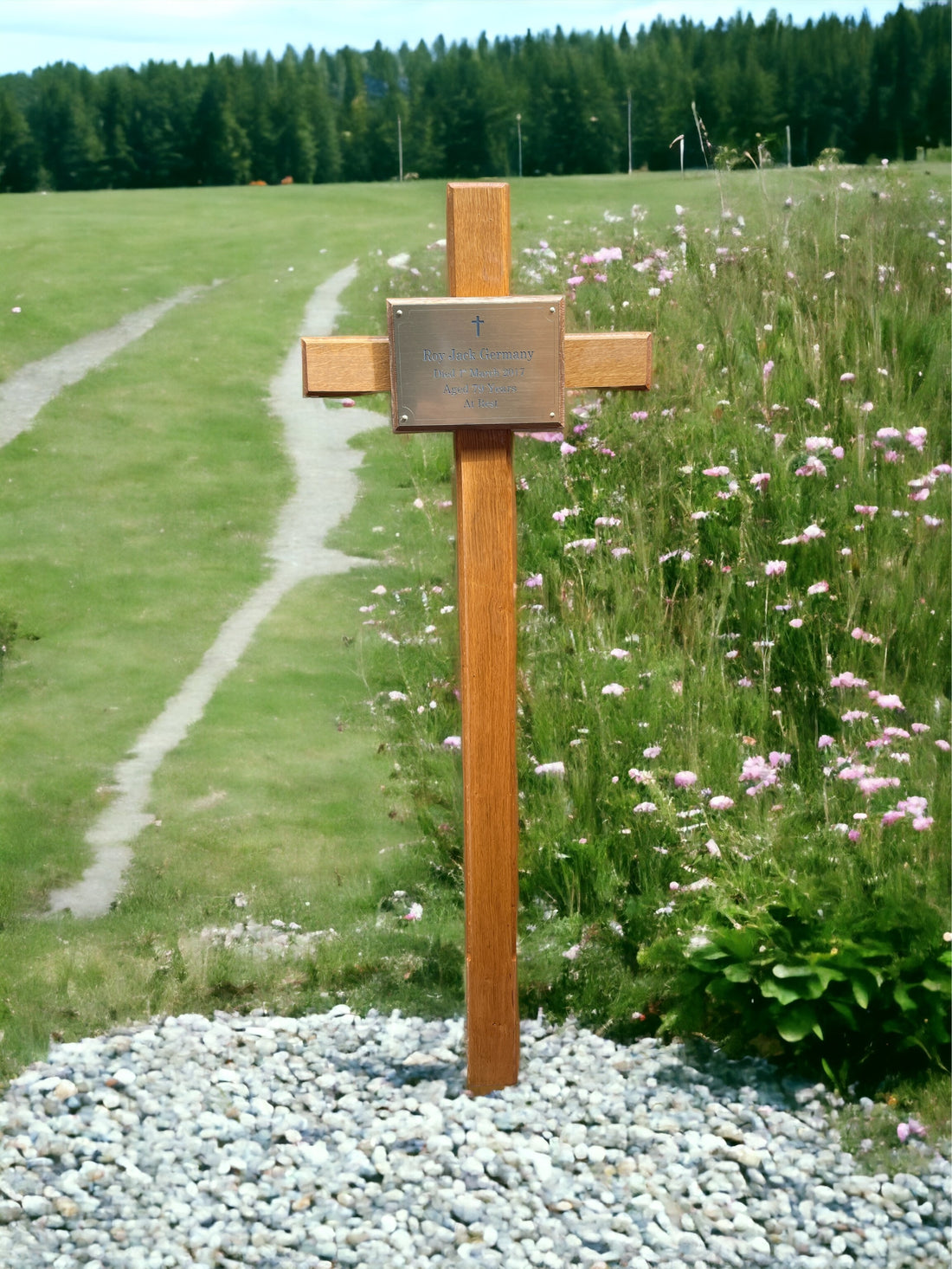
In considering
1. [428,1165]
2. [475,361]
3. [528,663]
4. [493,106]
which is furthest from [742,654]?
[493,106]

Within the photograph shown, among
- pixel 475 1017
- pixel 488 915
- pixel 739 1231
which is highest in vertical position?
pixel 488 915

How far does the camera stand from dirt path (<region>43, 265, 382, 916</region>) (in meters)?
5.46

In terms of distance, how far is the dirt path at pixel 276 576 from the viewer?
5.46 meters

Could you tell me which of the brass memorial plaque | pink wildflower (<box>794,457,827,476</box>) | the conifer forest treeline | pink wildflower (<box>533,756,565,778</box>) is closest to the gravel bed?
pink wildflower (<box>533,756,565,778</box>)

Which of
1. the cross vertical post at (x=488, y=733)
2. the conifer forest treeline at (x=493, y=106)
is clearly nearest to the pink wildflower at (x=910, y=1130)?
the cross vertical post at (x=488, y=733)

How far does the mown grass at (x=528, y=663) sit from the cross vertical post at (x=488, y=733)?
1.44ft

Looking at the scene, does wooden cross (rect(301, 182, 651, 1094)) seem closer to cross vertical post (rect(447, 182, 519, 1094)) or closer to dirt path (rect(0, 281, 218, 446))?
cross vertical post (rect(447, 182, 519, 1094))

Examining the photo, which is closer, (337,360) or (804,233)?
(337,360)

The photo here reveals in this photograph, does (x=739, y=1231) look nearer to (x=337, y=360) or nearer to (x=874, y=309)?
(x=337, y=360)

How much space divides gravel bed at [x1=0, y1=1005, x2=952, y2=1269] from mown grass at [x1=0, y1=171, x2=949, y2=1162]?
0.33m

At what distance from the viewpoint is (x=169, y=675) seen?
7.30 metres

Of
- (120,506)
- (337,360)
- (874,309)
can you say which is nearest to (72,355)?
(120,506)

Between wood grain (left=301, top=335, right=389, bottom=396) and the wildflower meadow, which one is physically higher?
wood grain (left=301, top=335, right=389, bottom=396)

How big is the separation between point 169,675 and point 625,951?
12.4 feet
